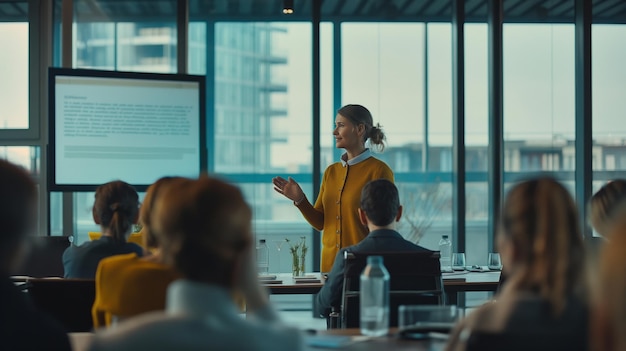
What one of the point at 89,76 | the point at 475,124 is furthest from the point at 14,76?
the point at 475,124

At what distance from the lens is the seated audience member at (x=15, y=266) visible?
64.7 inches

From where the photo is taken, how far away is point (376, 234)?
357cm

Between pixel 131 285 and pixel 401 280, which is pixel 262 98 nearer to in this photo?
pixel 401 280

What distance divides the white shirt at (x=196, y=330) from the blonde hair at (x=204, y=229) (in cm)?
4

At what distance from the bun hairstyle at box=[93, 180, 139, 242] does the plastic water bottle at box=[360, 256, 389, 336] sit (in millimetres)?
1047

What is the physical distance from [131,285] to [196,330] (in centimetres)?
105

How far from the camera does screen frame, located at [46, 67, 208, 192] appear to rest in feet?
19.2

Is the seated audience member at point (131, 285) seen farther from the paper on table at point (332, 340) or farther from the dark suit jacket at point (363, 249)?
the dark suit jacket at point (363, 249)

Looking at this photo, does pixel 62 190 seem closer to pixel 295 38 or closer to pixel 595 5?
pixel 295 38

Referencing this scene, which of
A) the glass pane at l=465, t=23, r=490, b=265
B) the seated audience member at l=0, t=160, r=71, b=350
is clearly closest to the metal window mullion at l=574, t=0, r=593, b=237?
the glass pane at l=465, t=23, r=490, b=265

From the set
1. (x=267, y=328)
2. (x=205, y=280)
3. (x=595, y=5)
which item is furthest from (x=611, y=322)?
(x=595, y=5)

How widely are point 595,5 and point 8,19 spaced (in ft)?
16.4

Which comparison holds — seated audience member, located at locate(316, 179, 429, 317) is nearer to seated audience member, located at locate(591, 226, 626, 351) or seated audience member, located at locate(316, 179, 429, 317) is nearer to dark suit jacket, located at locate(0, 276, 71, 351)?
dark suit jacket, located at locate(0, 276, 71, 351)

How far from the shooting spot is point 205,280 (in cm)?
157
